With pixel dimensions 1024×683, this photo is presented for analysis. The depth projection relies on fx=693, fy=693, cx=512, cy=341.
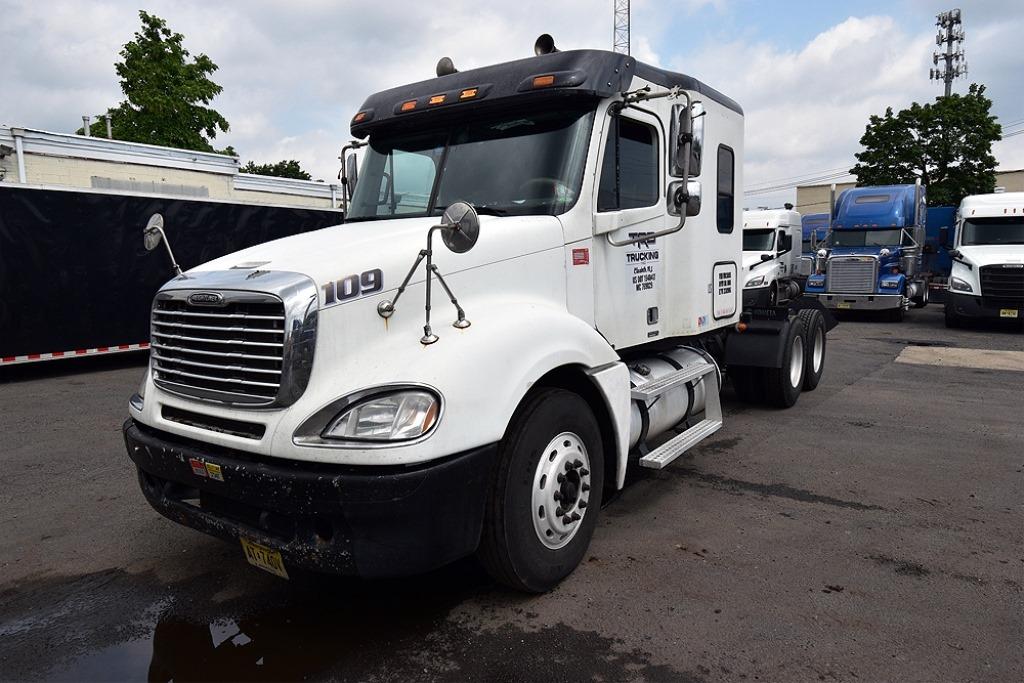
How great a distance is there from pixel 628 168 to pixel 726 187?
1.86 meters

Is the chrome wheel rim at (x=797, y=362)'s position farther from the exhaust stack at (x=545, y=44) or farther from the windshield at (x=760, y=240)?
the windshield at (x=760, y=240)

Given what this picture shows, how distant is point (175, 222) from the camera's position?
11.7 m

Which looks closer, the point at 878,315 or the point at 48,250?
the point at 48,250

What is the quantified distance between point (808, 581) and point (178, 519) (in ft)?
10.5

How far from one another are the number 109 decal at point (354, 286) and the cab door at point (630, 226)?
5.09 feet

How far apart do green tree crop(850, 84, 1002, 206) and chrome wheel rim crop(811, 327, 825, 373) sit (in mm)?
26590

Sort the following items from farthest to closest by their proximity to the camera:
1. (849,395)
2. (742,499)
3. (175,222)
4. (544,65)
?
(175,222)
(849,395)
(742,499)
(544,65)

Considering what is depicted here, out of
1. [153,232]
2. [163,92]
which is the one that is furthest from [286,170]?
[153,232]

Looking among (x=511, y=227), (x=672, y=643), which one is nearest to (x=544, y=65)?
(x=511, y=227)

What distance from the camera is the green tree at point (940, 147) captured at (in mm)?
30125

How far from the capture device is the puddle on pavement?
2947 mm

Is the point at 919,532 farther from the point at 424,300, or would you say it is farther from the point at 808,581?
the point at 424,300

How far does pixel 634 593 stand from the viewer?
3559 mm

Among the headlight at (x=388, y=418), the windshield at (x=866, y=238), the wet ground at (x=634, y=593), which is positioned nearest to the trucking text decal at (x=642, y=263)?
the wet ground at (x=634, y=593)
